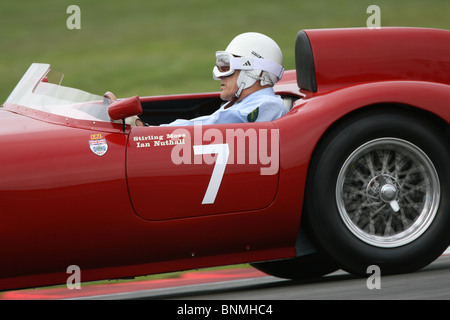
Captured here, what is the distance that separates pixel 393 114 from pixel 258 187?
0.92m

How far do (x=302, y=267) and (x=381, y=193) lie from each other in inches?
38.9

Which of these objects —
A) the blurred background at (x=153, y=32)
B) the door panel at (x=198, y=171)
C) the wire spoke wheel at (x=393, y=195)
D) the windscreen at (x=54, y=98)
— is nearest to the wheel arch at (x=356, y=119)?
the wire spoke wheel at (x=393, y=195)

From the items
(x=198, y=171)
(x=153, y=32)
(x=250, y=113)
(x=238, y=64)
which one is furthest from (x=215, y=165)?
(x=153, y=32)

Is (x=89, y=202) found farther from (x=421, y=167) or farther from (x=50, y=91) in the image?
(x=421, y=167)

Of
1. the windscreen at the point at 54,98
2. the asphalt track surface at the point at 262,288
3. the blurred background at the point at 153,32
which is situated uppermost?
the blurred background at the point at 153,32

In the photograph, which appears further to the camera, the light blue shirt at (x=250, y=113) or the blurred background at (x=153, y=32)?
the blurred background at (x=153, y=32)

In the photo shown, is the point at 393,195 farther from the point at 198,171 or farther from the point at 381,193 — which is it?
the point at 198,171

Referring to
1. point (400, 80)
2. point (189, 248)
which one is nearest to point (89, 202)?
point (189, 248)

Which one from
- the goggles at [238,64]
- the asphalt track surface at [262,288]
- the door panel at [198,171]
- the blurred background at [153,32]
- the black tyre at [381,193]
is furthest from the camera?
the blurred background at [153,32]

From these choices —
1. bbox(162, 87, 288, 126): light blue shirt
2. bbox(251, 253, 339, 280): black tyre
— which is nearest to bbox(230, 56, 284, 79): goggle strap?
bbox(162, 87, 288, 126): light blue shirt

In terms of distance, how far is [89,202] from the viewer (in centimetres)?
443

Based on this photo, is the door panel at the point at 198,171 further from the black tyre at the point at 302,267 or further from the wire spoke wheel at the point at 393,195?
the black tyre at the point at 302,267

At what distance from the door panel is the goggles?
773mm

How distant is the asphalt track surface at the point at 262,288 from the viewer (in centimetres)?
436
